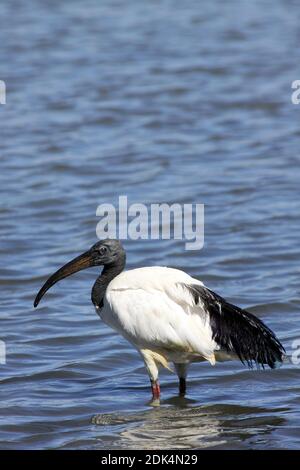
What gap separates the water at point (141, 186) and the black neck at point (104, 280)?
0.73m

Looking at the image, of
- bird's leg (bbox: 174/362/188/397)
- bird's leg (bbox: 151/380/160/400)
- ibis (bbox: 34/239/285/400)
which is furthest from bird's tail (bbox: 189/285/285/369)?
bird's leg (bbox: 151/380/160/400)

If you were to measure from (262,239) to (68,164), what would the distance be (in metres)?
4.24

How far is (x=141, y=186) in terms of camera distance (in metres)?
16.4

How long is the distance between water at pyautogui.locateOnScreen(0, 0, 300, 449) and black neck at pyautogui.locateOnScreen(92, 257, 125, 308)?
73 cm

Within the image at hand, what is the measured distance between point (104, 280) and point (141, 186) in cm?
675

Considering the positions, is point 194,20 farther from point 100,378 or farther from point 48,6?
point 100,378

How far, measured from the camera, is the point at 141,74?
23141 mm

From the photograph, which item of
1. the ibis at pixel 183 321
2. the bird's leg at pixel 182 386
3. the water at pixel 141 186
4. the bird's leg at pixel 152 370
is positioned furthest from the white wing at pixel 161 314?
the water at pixel 141 186

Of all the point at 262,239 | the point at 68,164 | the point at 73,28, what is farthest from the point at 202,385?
the point at 73,28

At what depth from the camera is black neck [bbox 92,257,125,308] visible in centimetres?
968

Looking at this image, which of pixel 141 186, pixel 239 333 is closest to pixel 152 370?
pixel 239 333

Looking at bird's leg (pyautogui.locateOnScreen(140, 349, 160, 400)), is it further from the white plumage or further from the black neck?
the black neck

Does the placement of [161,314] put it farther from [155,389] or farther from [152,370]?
[155,389]

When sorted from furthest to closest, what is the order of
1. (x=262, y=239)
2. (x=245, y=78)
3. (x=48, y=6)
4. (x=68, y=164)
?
(x=48, y=6), (x=245, y=78), (x=68, y=164), (x=262, y=239)
